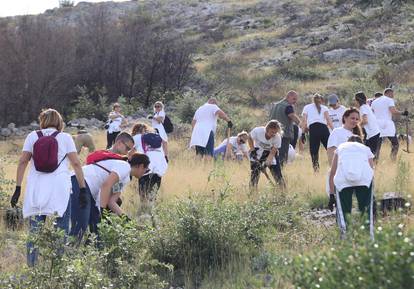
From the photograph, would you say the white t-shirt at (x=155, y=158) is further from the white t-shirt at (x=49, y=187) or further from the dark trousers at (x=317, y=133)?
the white t-shirt at (x=49, y=187)

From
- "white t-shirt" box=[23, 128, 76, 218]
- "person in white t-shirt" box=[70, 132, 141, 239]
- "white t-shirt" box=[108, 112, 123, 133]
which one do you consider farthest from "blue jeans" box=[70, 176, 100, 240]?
"white t-shirt" box=[108, 112, 123, 133]

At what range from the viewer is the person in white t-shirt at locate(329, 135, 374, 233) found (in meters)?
7.59

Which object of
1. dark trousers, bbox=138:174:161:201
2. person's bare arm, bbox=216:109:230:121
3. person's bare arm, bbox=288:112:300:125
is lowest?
dark trousers, bbox=138:174:161:201

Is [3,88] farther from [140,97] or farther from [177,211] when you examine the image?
[177,211]

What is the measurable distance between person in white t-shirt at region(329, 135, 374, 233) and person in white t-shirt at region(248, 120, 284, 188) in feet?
10.4

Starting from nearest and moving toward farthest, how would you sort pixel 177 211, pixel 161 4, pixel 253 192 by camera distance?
1. pixel 177 211
2. pixel 253 192
3. pixel 161 4

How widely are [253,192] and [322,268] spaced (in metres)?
6.97

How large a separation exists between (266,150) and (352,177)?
3.68m

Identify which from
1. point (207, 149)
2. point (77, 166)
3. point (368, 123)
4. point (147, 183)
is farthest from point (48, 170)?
point (207, 149)

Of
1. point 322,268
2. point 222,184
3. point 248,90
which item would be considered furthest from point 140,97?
point 322,268

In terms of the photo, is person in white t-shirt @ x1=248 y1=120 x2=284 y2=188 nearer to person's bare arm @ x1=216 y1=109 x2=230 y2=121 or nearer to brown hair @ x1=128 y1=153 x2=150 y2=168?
person's bare arm @ x1=216 y1=109 x2=230 y2=121

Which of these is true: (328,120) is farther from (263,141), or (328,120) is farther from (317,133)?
(263,141)

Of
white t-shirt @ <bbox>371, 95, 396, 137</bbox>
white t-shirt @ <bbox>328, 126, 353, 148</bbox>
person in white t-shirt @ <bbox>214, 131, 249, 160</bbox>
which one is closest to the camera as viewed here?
white t-shirt @ <bbox>328, 126, 353, 148</bbox>

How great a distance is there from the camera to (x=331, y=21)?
4644 cm
